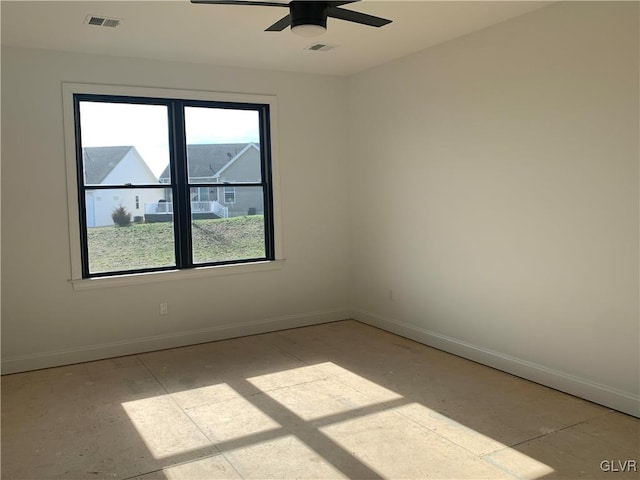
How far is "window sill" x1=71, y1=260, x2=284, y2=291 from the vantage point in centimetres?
477

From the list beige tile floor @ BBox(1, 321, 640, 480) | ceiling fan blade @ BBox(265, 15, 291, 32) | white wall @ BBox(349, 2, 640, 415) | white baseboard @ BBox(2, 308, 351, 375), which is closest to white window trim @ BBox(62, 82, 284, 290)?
white baseboard @ BBox(2, 308, 351, 375)

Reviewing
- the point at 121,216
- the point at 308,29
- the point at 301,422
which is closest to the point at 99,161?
the point at 121,216

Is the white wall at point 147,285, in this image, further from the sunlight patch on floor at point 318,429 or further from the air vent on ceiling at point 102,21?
the sunlight patch on floor at point 318,429

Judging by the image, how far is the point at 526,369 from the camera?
13.5 feet

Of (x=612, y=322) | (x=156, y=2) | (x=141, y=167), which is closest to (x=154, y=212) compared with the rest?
(x=141, y=167)

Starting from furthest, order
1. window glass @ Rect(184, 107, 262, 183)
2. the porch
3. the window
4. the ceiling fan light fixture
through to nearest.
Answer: the window, window glass @ Rect(184, 107, 262, 183), the porch, the ceiling fan light fixture

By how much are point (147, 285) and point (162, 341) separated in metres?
0.54

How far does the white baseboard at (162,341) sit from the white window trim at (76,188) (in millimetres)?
533

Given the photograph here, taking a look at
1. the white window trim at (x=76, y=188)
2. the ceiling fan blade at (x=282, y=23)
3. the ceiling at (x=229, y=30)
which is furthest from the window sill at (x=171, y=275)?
the ceiling fan blade at (x=282, y=23)

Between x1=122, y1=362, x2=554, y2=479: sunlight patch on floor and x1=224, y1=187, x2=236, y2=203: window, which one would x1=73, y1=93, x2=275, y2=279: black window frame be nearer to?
x1=224, y1=187, x2=236, y2=203: window

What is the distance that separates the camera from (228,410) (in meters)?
3.68

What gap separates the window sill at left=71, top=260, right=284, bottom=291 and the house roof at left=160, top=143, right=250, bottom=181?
909 millimetres

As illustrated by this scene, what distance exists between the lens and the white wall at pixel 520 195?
3.45 meters

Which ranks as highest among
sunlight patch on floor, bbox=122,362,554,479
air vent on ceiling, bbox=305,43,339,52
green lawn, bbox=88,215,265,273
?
air vent on ceiling, bbox=305,43,339,52
